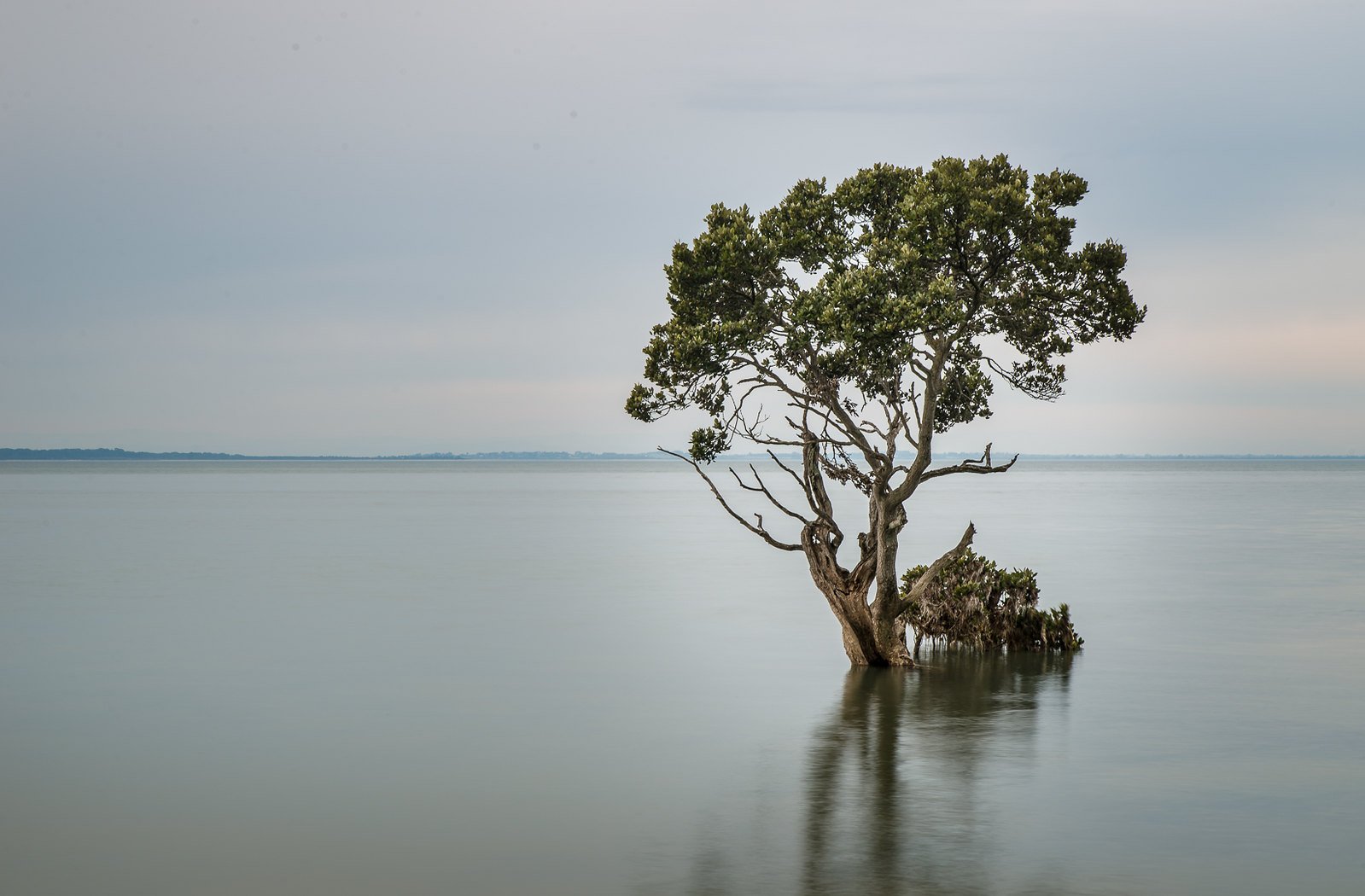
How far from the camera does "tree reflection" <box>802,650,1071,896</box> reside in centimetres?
1439

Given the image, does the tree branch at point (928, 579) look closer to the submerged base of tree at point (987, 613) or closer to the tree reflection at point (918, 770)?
the tree reflection at point (918, 770)

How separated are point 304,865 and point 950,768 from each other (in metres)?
9.47

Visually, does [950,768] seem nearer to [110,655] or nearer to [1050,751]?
[1050,751]

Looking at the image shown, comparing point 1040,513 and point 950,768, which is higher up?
point 1040,513

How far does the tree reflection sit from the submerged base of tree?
2.94 ft

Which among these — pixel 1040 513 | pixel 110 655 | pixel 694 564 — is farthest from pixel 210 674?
pixel 1040 513

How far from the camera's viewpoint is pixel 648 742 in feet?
71.8

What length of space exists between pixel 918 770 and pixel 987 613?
11.5 metres

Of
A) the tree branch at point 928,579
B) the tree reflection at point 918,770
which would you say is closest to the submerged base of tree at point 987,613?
the tree reflection at point 918,770

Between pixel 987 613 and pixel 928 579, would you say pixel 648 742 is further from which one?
pixel 987 613

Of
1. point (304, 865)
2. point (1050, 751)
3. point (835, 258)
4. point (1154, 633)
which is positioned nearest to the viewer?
point (304, 865)

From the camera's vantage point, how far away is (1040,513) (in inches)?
3782

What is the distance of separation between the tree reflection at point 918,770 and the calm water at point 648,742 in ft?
0.23

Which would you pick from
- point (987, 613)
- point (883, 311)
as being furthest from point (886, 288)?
point (987, 613)
